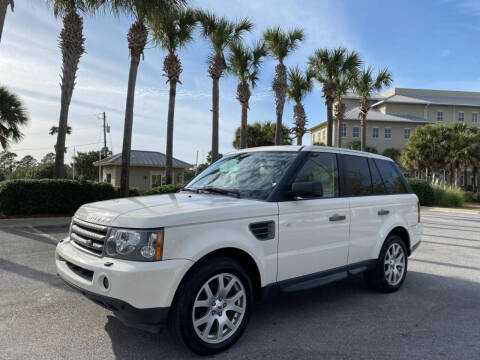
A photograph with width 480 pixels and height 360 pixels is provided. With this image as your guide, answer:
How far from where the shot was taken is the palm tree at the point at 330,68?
25.2m

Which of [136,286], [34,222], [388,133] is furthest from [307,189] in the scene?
[388,133]

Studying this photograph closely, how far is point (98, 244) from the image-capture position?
3279 millimetres

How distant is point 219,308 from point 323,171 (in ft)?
6.59

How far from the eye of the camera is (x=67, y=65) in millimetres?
14680

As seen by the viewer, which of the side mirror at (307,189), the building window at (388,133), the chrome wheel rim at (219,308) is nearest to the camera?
the chrome wheel rim at (219,308)

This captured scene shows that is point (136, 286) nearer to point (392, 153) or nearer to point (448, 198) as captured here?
point (448, 198)

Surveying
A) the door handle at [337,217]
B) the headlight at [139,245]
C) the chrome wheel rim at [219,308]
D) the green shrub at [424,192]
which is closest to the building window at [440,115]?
the green shrub at [424,192]

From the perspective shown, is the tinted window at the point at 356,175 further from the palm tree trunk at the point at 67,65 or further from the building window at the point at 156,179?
the building window at the point at 156,179

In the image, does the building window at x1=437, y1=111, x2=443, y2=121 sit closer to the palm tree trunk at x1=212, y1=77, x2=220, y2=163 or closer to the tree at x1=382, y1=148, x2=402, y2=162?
the tree at x1=382, y1=148, x2=402, y2=162

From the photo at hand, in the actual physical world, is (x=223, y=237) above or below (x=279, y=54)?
below

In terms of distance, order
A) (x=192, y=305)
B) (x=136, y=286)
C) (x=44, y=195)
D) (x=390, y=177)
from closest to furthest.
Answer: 1. (x=136, y=286)
2. (x=192, y=305)
3. (x=390, y=177)
4. (x=44, y=195)

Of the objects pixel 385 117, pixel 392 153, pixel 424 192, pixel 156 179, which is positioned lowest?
pixel 424 192

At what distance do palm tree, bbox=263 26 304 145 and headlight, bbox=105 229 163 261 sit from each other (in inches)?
811

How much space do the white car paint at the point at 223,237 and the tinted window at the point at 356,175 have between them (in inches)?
4.0
